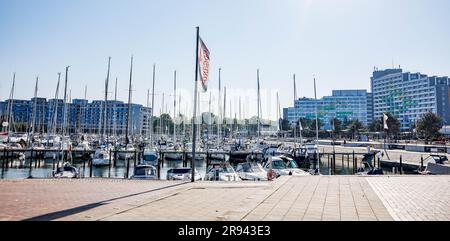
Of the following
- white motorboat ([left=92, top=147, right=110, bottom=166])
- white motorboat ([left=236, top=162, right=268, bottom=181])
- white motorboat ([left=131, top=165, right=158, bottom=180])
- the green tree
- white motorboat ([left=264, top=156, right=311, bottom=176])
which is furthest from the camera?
the green tree

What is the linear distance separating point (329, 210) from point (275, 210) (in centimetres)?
148

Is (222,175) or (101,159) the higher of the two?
(222,175)

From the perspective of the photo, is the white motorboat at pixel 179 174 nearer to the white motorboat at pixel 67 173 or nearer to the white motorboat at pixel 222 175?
the white motorboat at pixel 222 175

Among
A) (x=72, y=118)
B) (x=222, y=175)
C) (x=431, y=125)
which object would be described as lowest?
(x=222, y=175)

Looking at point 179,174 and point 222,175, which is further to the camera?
point 179,174

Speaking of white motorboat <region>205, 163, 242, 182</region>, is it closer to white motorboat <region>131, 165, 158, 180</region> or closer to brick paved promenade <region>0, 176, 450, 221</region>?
white motorboat <region>131, 165, 158, 180</region>

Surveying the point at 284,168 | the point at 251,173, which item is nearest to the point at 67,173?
the point at 251,173

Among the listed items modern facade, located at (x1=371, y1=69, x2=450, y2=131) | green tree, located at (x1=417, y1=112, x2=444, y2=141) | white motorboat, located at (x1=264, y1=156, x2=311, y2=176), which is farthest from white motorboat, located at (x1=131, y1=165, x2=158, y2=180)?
modern facade, located at (x1=371, y1=69, x2=450, y2=131)

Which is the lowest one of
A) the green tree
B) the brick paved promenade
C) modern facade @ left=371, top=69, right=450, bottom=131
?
the brick paved promenade

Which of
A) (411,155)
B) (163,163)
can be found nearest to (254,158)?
(163,163)

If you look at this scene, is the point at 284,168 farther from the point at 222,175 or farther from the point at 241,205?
the point at 241,205
